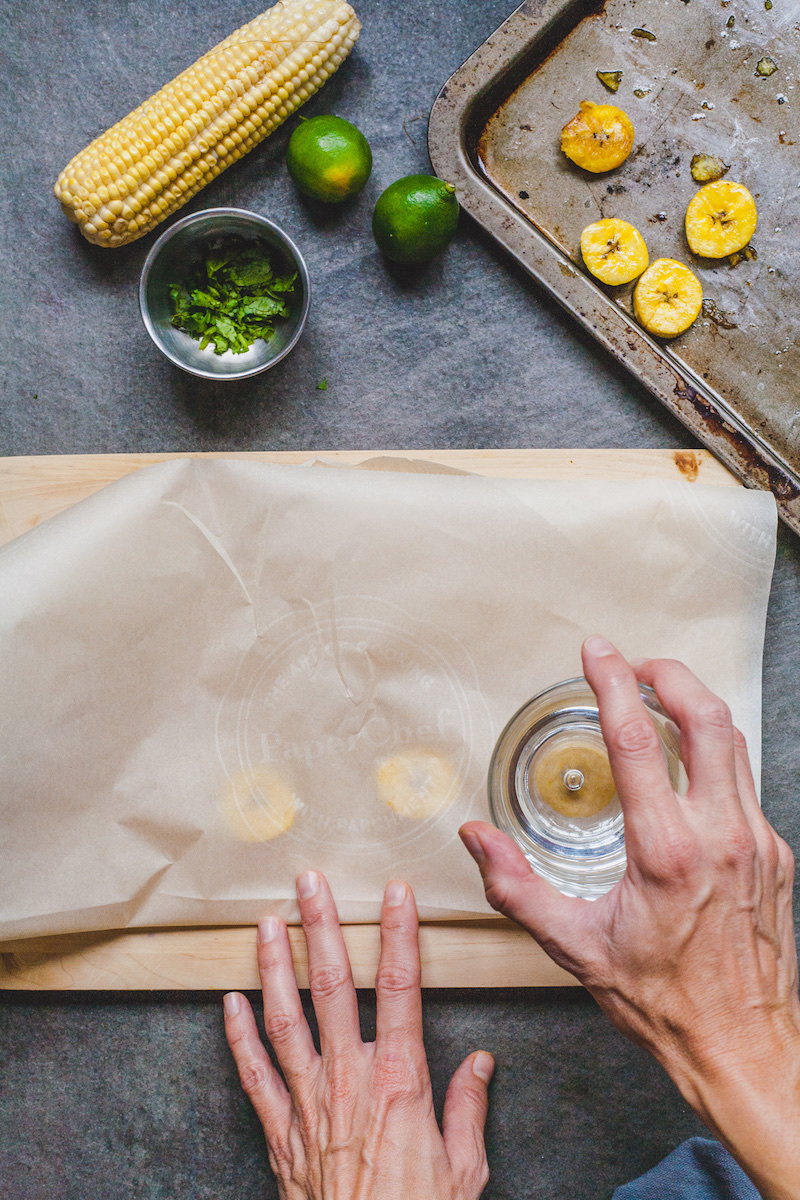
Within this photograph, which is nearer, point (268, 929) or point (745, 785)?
point (745, 785)

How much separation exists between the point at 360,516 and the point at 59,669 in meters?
0.40


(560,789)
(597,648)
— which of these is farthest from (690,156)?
(560,789)

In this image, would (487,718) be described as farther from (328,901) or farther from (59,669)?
(59,669)

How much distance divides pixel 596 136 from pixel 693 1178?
4.52 feet

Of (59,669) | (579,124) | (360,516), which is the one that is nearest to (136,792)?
(59,669)

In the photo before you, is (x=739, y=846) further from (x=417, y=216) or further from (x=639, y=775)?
(x=417, y=216)

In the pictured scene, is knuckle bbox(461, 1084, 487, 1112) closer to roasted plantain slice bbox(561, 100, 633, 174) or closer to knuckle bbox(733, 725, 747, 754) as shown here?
knuckle bbox(733, 725, 747, 754)

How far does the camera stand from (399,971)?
93cm

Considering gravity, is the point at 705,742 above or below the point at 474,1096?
above

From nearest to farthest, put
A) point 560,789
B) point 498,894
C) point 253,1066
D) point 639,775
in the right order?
point 639,775
point 498,894
point 560,789
point 253,1066

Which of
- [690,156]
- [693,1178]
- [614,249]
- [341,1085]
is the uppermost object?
[690,156]

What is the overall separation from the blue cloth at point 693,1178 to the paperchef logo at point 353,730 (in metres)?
0.56

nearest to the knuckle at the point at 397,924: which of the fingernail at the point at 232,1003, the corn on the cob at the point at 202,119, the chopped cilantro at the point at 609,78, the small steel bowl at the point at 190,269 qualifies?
the fingernail at the point at 232,1003

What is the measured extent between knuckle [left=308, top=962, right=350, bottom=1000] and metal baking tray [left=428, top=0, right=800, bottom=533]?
876mm
